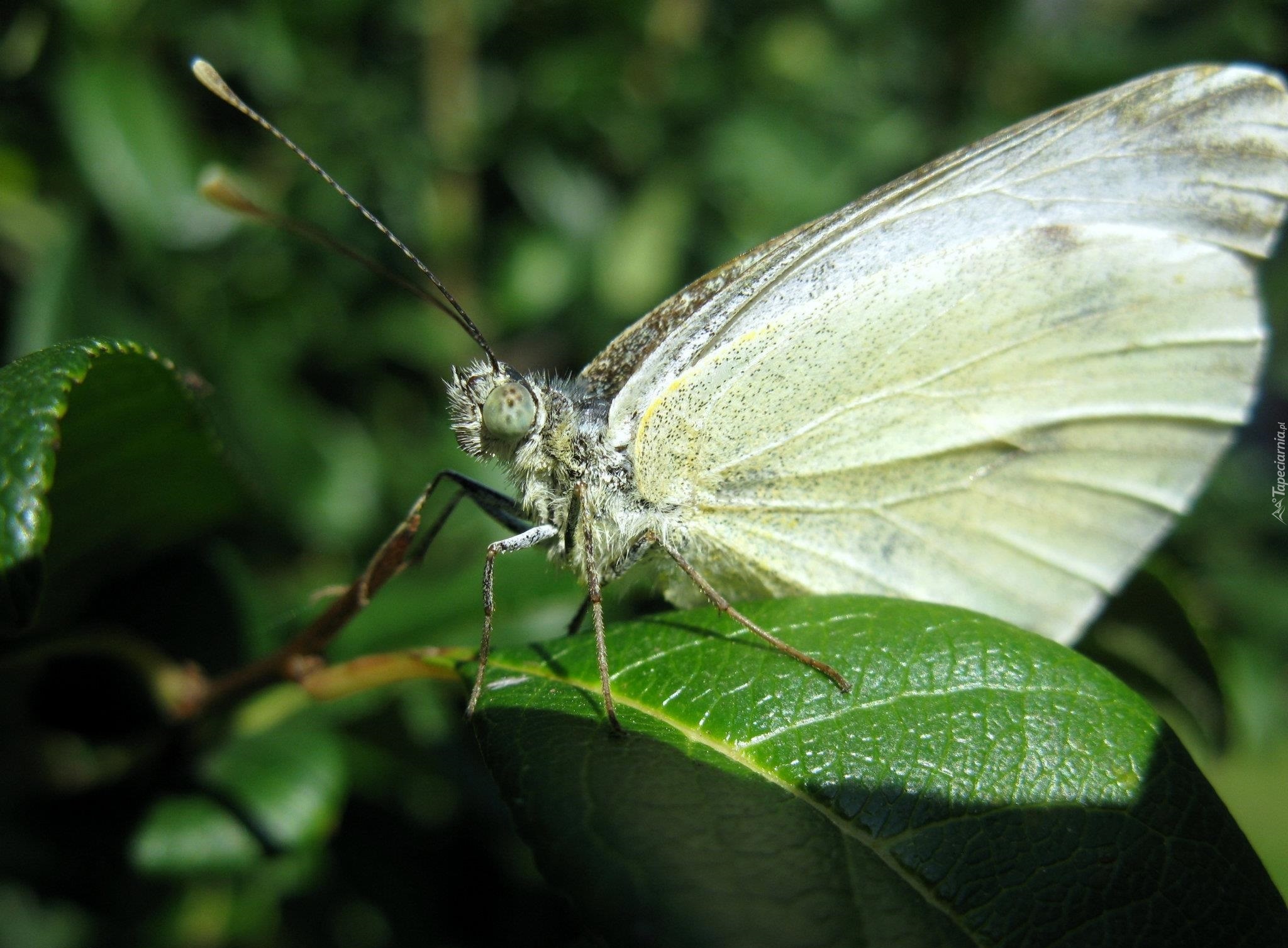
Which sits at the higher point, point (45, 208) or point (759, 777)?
point (45, 208)

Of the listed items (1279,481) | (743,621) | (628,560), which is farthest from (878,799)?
(1279,481)

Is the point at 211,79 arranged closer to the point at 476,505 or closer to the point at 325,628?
the point at 476,505

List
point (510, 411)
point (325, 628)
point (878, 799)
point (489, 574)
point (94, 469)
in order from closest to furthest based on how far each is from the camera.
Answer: point (878, 799) → point (94, 469) → point (325, 628) → point (489, 574) → point (510, 411)

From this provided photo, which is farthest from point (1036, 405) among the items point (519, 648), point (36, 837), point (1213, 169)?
point (36, 837)

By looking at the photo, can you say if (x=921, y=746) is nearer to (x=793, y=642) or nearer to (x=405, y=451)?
(x=793, y=642)

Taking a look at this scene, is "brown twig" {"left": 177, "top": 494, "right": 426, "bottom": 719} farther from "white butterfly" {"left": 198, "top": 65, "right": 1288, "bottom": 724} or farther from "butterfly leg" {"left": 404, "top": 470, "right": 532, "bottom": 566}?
"white butterfly" {"left": 198, "top": 65, "right": 1288, "bottom": 724}

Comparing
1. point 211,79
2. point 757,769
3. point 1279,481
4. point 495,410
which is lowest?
point 757,769

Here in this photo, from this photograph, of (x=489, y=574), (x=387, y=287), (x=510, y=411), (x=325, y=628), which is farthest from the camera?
(x=387, y=287)

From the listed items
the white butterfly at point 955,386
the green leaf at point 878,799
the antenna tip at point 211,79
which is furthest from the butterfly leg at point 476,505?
the antenna tip at point 211,79
